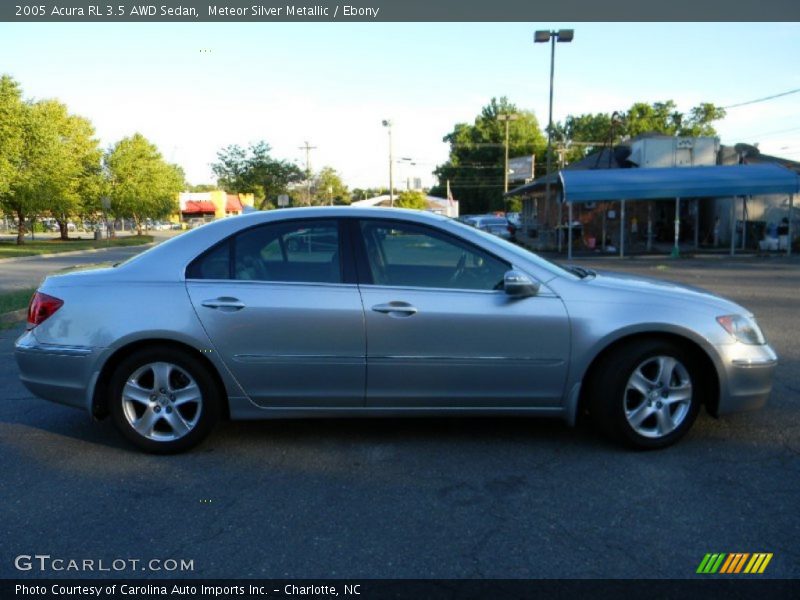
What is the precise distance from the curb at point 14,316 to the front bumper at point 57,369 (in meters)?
6.21

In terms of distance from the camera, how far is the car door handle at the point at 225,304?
4328 mm

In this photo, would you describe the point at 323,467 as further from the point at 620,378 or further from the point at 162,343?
the point at 620,378

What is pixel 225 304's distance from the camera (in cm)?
433

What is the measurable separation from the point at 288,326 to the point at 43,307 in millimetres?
1657

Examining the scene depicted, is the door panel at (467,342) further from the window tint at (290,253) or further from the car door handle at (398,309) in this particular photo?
the window tint at (290,253)

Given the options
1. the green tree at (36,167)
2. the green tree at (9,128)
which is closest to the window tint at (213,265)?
the green tree at (9,128)

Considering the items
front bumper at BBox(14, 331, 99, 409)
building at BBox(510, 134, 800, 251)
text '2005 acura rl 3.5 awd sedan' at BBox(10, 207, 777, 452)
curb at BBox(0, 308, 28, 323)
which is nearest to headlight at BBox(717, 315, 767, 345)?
text '2005 acura rl 3.5 awd sedan' at BBox(10, 207, 777, 452)

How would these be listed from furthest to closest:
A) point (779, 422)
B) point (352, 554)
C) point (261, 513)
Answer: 1. point (779, 422)
2. point (261, 513)
3. point (352, 554)

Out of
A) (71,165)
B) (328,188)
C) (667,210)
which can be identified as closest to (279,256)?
(667,210)

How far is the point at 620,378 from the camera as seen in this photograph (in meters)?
4.30
